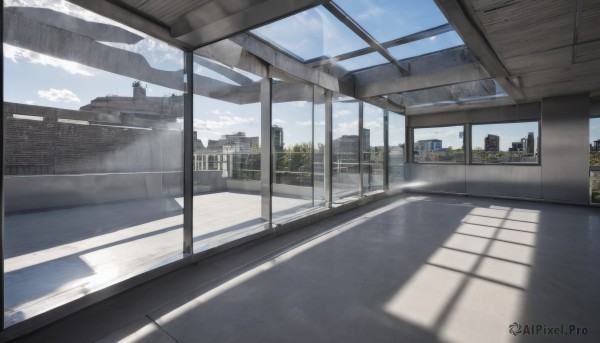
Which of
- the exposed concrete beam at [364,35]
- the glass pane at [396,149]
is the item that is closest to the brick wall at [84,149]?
the exposed concrete beam at [364,35]

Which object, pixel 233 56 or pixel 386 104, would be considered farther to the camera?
pixel 386 104

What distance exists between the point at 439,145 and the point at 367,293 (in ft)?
27.5

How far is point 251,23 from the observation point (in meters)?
2.53

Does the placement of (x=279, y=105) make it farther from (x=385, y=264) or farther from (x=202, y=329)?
(x=202, y=329)

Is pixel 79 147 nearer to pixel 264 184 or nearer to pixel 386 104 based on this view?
pixel 264 184

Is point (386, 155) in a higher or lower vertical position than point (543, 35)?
lower

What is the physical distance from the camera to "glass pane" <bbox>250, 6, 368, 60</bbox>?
4.17 meters

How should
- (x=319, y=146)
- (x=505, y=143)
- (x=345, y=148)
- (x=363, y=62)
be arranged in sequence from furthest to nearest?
(x=505, y=143)
(x=345, y=148)
(x=319, y=146)
(x=363, y=62)

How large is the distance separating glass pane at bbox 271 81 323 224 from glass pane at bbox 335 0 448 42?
1.73m

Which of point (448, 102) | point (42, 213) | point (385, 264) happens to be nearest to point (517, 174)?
point (448, 102)

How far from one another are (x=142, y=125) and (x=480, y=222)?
5682 mm

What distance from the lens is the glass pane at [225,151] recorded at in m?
4.02

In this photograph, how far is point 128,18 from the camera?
2.66 metres

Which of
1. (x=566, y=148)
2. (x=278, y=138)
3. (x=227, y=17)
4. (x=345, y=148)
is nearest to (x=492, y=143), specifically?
(x=566, y=148)
